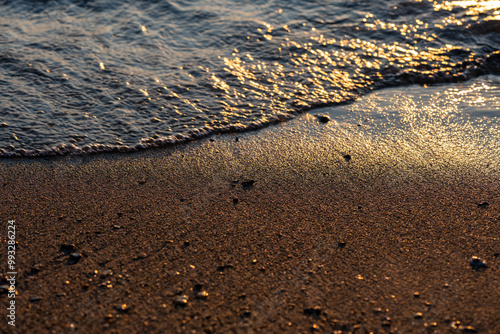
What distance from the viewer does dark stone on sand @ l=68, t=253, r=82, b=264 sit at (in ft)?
8.34

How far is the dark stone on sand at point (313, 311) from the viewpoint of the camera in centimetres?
221

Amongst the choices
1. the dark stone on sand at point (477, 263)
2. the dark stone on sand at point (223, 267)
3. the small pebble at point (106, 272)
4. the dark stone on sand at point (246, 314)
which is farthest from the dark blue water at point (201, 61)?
the dark stone on sand at point (477, 263)

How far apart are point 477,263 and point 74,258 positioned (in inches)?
93.3

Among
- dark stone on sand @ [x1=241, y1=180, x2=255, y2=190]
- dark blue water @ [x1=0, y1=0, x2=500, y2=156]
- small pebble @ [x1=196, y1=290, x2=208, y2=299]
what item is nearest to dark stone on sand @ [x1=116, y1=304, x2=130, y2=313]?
small pebble @ [x1=196, y1=290, x2=208, y2=299]

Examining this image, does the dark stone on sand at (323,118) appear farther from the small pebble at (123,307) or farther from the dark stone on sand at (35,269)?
the dark stone on sand at (35,269)

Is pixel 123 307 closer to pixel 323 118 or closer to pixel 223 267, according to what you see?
pixel 223 267

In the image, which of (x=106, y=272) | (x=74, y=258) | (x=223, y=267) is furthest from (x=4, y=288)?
(x=223, y=267)

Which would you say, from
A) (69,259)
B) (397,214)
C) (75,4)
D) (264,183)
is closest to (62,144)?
(69,259)

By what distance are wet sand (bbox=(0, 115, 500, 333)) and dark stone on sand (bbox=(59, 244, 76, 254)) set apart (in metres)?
0.02

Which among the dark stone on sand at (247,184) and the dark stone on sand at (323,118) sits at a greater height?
the dark stone on sand at (323,118)

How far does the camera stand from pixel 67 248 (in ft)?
8.68

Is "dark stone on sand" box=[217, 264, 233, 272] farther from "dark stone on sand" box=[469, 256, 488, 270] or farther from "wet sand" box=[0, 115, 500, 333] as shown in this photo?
"dark stone on sand" box=[469, 256, 488, 270]

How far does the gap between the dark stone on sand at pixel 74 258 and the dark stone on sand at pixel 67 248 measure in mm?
53

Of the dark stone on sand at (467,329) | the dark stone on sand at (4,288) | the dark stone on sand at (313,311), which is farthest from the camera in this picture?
the dark stone on sand at (4,288)
